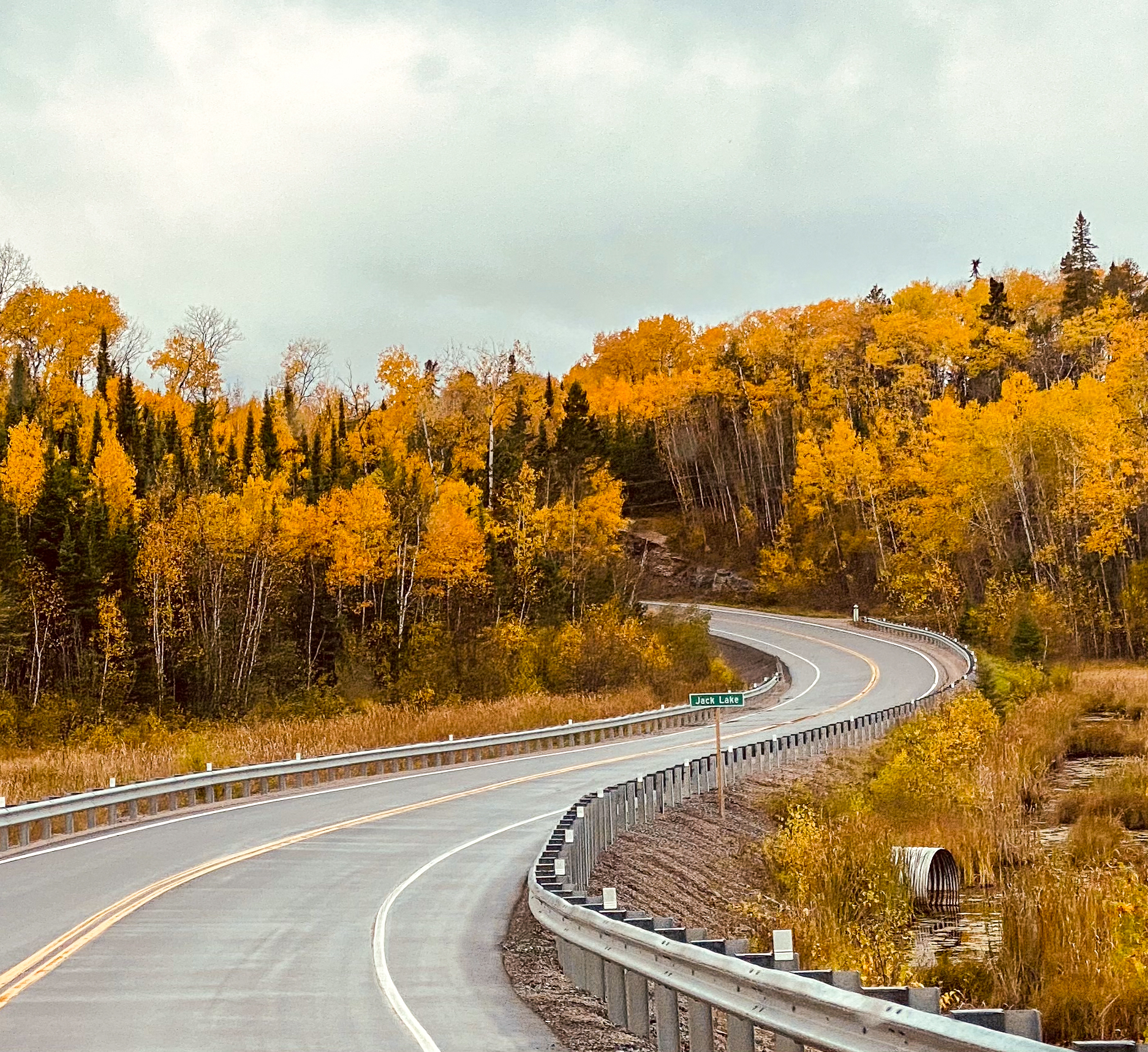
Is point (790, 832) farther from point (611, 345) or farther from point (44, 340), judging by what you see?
point (611, 345)

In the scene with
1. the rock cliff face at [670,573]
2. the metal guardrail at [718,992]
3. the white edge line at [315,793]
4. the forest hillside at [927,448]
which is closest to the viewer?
the metal guardrail at [718,992]

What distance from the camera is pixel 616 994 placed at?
33.0 feet

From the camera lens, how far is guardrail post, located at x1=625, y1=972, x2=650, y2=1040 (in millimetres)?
9625

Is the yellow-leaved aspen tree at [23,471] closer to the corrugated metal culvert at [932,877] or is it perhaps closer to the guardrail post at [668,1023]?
the corrugated metal culvert at [932,877]

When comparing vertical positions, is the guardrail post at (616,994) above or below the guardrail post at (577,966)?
above

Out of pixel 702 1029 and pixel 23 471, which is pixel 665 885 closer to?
pixel 702 1029

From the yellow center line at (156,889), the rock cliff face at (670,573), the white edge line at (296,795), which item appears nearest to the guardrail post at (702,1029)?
the yellow center line at (156,889)

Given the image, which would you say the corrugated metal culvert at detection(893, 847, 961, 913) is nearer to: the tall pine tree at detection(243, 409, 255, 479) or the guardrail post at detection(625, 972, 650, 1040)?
the guardrail post at detection(625, 972, 650, 1040)

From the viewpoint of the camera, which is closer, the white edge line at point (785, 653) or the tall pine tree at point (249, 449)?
the white edge line at point (785, 653)

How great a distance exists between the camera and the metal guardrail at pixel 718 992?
17.8 ft

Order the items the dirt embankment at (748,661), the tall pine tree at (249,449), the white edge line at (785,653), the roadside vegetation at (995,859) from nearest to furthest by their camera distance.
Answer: the roadside vegetation at (995,859) → the white edge line at (785,653) → the dirt embankment at (748,661) → the tall pine tree at (249,449)

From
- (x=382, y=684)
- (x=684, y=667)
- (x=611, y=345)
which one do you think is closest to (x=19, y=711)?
(x=382, y=684)

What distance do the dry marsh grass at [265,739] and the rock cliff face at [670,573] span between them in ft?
147

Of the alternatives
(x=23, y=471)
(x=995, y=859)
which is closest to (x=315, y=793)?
(x=995, y=859)
